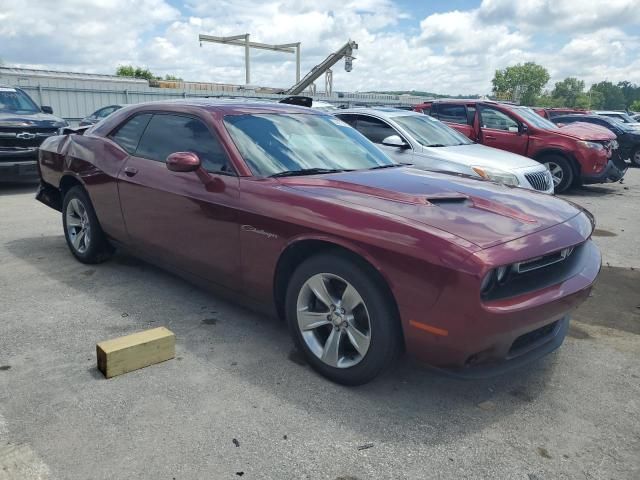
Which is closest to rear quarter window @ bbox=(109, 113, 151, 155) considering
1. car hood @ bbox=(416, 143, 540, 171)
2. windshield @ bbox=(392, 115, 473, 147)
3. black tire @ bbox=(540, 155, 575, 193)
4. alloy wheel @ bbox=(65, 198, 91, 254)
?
alloy wheel @ bbox=(65, 198, 91, 254)

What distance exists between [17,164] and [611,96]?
169 metres

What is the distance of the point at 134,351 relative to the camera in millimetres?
3094

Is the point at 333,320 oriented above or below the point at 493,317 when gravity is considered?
below

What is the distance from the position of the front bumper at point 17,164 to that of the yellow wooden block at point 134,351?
6.94 m

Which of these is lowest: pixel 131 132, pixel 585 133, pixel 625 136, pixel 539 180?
pixel 539 180

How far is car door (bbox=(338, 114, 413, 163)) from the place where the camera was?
23.6ft

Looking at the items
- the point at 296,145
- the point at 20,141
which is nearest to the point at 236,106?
the point at 296,145

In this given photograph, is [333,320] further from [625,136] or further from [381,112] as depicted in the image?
[625,136]

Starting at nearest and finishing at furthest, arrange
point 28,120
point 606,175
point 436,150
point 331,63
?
point 436,150
point 28,120
point 606,175
point 331,63

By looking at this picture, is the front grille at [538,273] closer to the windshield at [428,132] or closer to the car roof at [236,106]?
the car roof at [236,106]

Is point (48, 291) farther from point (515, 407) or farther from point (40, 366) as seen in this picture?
point (515, 407)

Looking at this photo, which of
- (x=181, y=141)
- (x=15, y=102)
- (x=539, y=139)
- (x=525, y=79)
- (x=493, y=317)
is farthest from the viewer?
(x=525, y=79)

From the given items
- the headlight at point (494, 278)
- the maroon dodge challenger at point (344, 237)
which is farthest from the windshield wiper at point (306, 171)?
the headlight at point (494, 278)

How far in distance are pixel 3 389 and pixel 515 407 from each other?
2771mm
